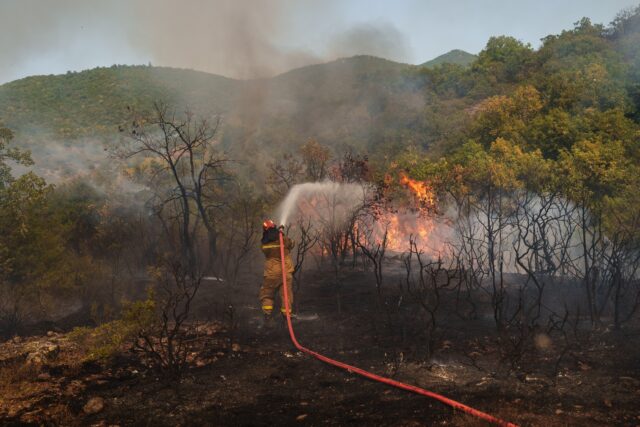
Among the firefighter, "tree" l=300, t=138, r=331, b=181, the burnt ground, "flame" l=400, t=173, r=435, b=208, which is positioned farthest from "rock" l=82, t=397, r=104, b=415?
"flame" l=400, t=173, r=435, b=208

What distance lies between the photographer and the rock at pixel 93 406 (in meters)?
5.63

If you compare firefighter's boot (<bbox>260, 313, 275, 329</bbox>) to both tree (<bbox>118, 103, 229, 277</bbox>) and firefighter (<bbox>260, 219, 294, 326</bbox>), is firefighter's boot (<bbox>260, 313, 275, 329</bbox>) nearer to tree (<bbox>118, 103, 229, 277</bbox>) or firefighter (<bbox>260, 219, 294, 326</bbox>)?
firefighter (<bbox>260, 219, 294, 326</bbox>)

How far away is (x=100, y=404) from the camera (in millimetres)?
5750

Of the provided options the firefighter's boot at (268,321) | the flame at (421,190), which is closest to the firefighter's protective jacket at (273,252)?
the firefighter's boot at (268,321)

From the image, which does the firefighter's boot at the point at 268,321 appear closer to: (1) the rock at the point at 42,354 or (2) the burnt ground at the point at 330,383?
(2) the burnt ground at the point at 330,383

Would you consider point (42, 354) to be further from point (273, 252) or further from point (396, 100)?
point (396, 100)

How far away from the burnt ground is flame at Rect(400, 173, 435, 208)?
13.2 m

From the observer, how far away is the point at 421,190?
2394 cm

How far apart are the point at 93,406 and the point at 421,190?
66.0 ft

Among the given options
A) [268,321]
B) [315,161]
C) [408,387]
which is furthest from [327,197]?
[408,387]

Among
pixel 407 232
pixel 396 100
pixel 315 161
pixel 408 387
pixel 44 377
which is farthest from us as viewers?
pixel 396 100

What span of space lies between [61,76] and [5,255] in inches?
2727

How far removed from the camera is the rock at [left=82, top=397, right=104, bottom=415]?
5633 millimetres

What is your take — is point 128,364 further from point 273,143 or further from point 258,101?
point 258,101
